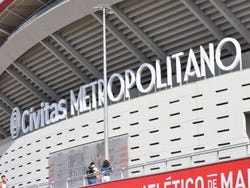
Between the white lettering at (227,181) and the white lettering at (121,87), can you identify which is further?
the white lettering at (121,87)

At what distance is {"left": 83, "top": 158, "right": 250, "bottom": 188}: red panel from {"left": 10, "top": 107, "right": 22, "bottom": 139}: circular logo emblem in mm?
21987

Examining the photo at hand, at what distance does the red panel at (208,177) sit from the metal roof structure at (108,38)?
11829 millimetres

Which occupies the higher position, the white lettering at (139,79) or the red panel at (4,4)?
the red panel at (4,4)

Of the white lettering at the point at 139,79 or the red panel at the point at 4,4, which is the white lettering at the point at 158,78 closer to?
the white lettering at the point at 139,79

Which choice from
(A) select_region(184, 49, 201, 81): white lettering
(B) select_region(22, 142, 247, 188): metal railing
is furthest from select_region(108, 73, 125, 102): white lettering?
(B) select_region(22, 142, 247, 188): metal railing

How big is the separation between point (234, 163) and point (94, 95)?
61.1 feet

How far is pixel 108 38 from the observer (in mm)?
36750

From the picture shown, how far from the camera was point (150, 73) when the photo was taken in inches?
1427

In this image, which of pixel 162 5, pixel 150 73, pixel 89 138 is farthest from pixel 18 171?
pixel 162 5

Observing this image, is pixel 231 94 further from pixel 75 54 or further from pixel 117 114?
pixel 75 54

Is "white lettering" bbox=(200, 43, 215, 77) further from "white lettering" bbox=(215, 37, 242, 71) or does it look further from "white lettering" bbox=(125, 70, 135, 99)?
"white lettering" bbox=(125, 70, 135, 99)

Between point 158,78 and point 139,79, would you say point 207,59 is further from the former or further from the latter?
point 139,79

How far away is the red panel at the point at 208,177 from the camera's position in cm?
1927

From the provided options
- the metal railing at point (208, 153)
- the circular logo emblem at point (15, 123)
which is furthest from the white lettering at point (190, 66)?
the circular logo emblem at point (15, 123)
